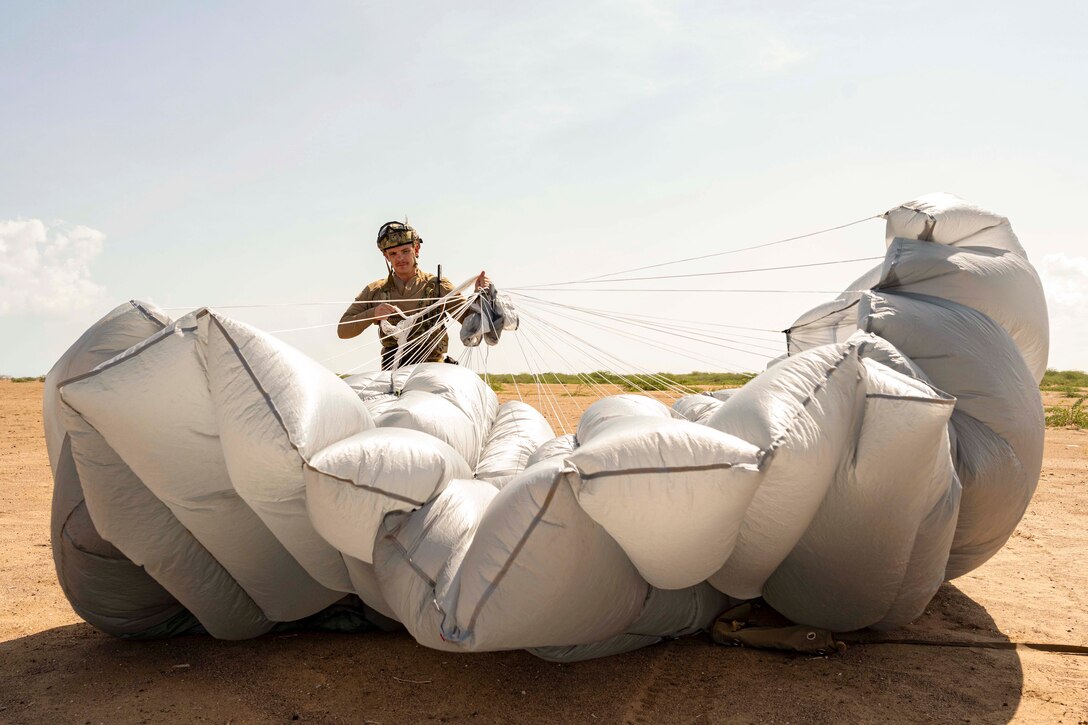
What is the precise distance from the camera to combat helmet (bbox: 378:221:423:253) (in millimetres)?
4281

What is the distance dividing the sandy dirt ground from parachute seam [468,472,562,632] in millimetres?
316

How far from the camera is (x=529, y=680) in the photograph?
1901 millimetres

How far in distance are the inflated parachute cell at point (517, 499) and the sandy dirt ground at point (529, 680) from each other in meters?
0.08

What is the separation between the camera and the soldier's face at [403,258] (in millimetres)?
4309

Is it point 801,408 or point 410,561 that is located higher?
point 801,408

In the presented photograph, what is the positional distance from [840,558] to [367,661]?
117 centimetres

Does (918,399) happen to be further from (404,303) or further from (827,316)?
(404,303)

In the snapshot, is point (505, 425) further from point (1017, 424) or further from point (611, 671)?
point (1017, 424)

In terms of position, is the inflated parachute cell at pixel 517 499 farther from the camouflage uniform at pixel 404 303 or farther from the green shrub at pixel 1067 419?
the green shrub at pixel 1067 419

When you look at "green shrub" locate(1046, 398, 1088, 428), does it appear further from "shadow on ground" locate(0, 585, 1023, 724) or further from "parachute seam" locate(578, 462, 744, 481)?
"parachute seam" locate(578, 462, 744, 481)

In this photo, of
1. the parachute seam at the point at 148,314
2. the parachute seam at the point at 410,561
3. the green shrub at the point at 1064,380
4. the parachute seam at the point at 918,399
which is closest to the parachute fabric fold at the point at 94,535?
the parachute seam at the point at 148,314

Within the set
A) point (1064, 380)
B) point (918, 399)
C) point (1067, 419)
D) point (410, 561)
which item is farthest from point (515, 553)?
point (1064, 380)

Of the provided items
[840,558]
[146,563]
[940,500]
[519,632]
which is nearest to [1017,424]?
[940,500]

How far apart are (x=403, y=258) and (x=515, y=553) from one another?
2961 millimetres
